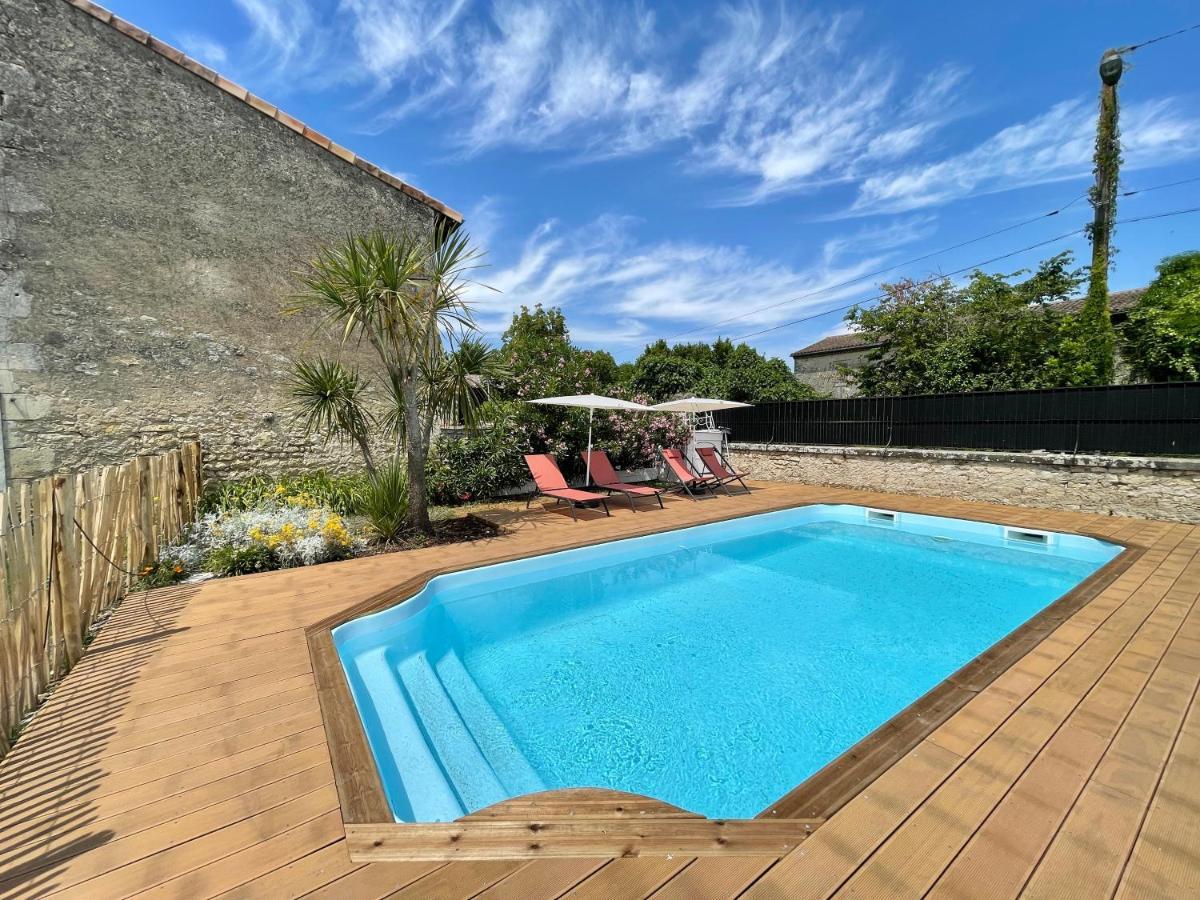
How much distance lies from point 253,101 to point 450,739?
1036 cm

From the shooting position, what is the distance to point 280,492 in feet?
24.4

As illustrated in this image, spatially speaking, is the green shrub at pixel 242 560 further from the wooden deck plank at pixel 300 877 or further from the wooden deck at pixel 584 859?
the wooden deck plank at pixel 300 877

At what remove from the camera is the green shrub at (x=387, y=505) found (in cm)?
640

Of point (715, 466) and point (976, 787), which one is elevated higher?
point (715, 466)

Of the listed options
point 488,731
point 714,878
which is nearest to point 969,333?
point 488,731

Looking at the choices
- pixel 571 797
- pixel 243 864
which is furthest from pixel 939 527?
pixel 243 864

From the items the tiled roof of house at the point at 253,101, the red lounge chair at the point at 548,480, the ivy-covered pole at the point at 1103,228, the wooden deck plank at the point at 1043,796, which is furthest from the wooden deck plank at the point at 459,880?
the ivy-covered pole at the point at 1103,228

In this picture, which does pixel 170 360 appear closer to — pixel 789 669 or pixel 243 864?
pixel 243 864

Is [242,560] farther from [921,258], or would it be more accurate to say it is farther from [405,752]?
[921,258]

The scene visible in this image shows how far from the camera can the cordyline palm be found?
571cm

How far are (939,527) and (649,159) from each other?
11.0m

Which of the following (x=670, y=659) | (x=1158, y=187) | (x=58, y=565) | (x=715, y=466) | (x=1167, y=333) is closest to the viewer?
(x=58, y=565)

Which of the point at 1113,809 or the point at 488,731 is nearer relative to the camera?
the point at 1113,809

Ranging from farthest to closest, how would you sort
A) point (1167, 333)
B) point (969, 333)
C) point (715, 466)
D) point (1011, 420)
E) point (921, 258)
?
1. point (921, 258)
2. point (969, 333)
3. point (715, 466)
4. point (1167, 333)
5. point (1011, 420)
